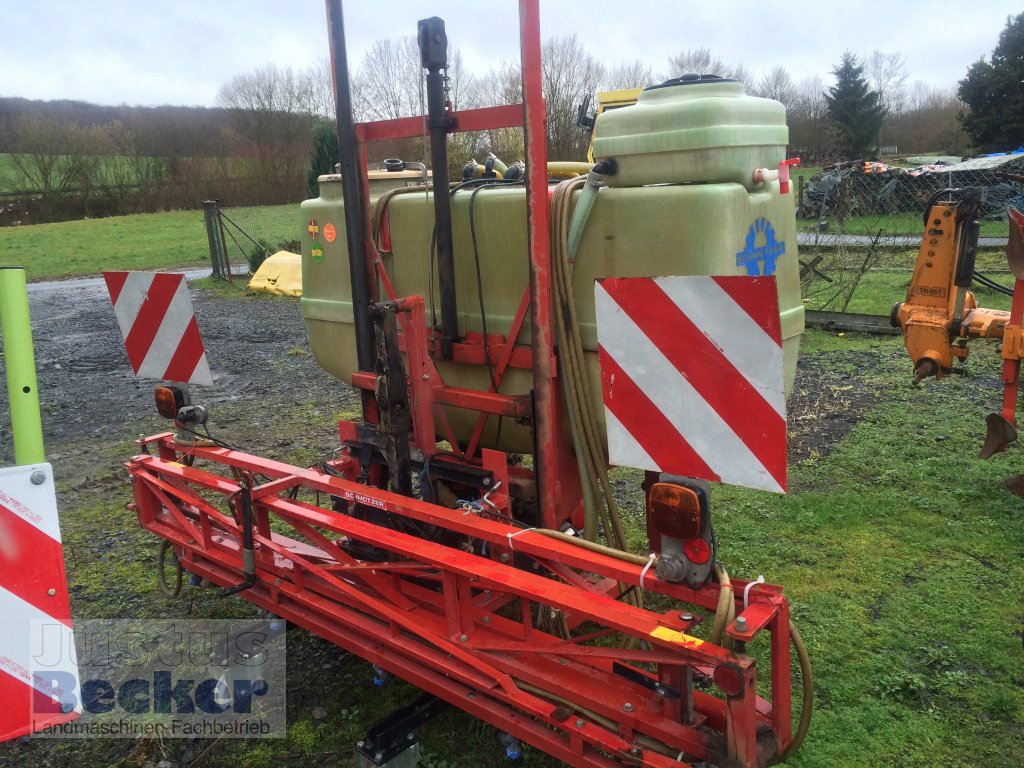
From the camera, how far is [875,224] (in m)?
16.5

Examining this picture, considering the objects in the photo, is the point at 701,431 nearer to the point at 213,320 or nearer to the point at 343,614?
the point at 343,614

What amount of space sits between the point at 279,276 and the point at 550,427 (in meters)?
12.1

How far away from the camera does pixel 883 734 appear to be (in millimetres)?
2746

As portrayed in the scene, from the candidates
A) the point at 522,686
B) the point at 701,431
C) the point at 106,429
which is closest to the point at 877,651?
the point at 522,686

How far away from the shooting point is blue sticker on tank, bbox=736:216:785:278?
2.60 meters

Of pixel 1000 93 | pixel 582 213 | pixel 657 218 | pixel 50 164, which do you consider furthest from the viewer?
pixel 50 164

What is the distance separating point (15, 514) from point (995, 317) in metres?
4.69

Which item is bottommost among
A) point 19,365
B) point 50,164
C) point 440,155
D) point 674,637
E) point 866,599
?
point 866,599

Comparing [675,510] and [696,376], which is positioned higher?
[696,376]

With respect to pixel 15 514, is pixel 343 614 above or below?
below

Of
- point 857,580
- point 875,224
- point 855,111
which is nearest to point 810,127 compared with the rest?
point 855,111

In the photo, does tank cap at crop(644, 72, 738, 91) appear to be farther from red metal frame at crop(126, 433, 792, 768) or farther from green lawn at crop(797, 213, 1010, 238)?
green lawn at crop(797, 213, 1010, 238)

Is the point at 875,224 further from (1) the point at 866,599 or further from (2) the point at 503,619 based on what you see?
(2) the point at 503,619

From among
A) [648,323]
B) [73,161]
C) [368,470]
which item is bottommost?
[368,470]
